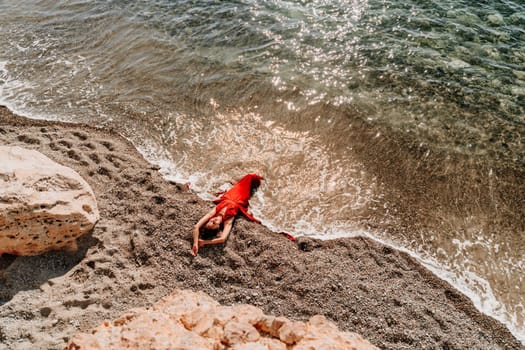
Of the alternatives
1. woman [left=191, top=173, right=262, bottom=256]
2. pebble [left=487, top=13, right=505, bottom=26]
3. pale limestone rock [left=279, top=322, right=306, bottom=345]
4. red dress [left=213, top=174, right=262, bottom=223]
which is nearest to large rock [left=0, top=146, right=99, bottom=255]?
woman [left=191, top=173, right=262, bottom=256]

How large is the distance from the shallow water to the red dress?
313 mm

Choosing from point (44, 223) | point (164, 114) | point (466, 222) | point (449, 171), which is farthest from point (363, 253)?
point (164, 114)

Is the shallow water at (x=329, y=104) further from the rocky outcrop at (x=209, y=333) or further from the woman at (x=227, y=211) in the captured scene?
the rocky outcrop at (x=209, y=333)

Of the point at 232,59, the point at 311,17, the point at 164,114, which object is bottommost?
the point at 164,114

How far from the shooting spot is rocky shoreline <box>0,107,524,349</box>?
17.6 ft

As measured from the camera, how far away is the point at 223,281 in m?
6.18

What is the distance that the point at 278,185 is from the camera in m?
8.20

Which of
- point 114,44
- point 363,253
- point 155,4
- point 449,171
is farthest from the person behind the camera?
point 155,4

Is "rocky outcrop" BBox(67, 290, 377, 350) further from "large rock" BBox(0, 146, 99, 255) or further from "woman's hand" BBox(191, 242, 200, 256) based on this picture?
"large rock" BBox(0, 146, 99, 255)

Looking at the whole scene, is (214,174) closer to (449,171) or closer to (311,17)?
(449,171)

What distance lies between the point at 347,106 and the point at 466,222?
428cm

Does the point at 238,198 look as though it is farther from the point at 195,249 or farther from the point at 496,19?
the point at 496,19

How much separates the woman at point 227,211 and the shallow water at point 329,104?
0.35 metres

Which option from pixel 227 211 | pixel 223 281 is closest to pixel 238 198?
pixel 227 211
